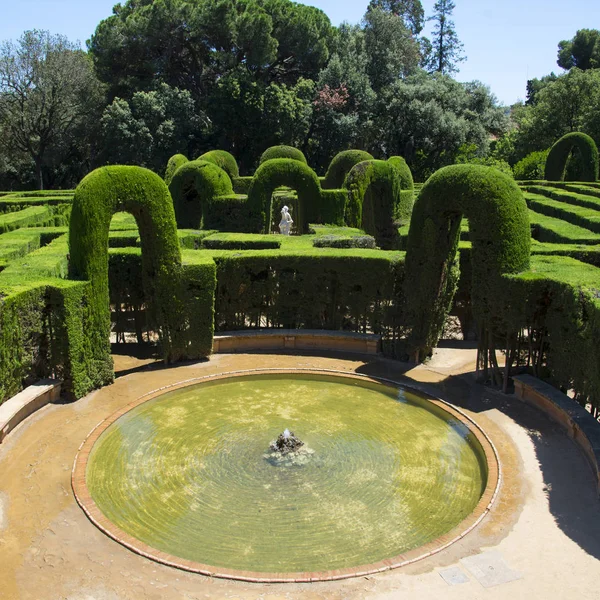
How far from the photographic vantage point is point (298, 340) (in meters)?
15.5

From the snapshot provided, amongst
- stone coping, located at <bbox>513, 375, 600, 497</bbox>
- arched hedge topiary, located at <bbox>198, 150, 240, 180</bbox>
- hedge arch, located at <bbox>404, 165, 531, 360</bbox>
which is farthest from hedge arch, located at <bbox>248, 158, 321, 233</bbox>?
stone coping, located at <bbox>513, 375, 600, 497</bbox>

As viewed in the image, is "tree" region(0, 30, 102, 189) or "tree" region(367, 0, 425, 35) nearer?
"tree" region(0, 30, 102, 189)

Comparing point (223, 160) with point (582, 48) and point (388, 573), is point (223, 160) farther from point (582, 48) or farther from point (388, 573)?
point (582, 48)

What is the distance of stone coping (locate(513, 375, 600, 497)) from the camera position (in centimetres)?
970

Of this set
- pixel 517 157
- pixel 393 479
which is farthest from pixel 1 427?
pixel 517 157

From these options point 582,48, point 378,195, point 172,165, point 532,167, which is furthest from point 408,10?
point 378,195

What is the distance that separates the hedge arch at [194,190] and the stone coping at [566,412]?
50.9 feet

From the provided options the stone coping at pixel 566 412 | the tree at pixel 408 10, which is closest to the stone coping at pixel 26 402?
the stone coping at pixel 566 412

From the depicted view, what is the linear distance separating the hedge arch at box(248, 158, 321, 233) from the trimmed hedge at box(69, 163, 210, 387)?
973 cm

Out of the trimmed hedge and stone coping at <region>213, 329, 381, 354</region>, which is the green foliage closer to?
stone coping at <region>213, 329, 381, 354</region>

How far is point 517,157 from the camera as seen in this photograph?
50125 millimetres

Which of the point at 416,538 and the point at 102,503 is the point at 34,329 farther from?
the point at 416,538

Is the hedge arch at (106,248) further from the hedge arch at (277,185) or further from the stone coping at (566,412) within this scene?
the hedge arch at (277,185)

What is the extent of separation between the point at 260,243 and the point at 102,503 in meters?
10.3
